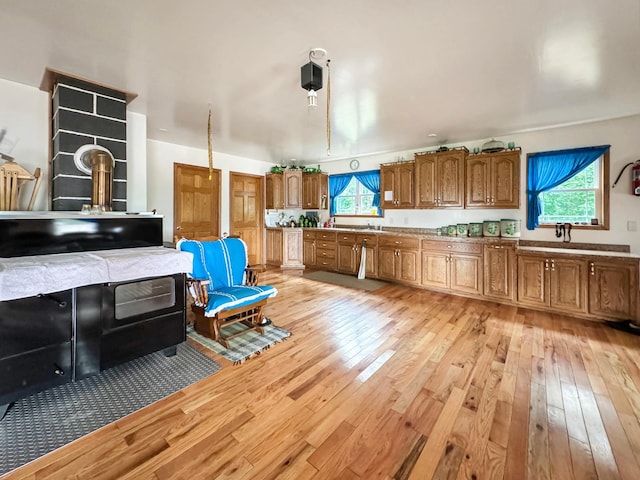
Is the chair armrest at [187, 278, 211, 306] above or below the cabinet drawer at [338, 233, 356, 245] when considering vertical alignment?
below

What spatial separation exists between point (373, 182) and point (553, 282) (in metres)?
3.43

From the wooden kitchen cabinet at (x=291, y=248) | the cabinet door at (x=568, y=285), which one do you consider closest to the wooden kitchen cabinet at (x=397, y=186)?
the wooden kitchen cabinet at (x=291, y=248)

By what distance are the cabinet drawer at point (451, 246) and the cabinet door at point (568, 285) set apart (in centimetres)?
87

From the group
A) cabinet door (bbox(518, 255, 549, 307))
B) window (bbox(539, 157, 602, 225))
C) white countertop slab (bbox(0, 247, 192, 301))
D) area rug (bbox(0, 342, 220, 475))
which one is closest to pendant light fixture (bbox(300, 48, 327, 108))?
white countertop slab (bbox(0, 247, 192, 301))

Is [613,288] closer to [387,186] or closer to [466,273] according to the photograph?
[466,273]

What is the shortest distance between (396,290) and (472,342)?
1927 mm

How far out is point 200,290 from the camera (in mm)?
2578

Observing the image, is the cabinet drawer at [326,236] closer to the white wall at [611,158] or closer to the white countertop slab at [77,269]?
the white wall at [611,158]

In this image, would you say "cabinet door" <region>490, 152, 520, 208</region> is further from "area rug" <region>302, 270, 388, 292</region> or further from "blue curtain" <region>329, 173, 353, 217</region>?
"blue curtain" <region>329, 173, 353, 217</region>

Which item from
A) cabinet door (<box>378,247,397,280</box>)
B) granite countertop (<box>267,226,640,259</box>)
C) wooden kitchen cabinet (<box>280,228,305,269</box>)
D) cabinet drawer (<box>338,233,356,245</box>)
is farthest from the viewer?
wooden kitchen cabinet (<box>280,228,305,269</box>)

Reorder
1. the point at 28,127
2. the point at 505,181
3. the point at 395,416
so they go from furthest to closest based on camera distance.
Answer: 1. the point at 505,181
2. the point at 28,127
3. the point at 395,416

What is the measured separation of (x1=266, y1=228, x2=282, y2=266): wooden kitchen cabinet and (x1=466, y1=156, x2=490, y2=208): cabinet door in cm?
386

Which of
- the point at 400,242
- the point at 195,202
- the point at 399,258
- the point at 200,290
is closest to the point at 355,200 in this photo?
the point at 400,242

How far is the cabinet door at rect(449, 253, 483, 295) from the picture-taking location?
4.21 m
